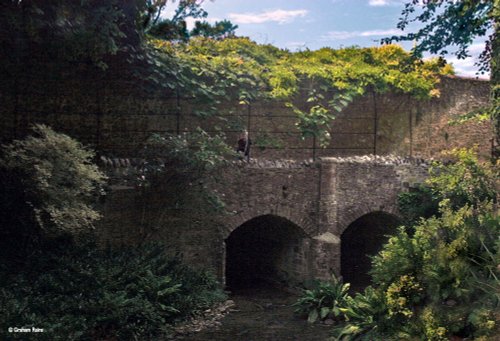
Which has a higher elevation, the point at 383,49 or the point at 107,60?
the point at 383,49

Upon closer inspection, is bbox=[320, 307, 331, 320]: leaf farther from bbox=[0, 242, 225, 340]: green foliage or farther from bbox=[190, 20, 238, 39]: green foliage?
bbox=[190, 20, 238, 39]: green foliage

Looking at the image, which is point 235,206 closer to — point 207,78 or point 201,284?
point 201,284

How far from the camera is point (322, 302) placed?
13586 mm

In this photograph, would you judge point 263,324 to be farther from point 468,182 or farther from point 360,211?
point 468,182

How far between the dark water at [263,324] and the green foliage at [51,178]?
339 centimetres

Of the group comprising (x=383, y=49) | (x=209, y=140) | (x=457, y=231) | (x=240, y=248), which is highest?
(x=383, y=49)

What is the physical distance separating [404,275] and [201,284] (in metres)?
5.51

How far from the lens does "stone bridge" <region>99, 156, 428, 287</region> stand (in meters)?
14.3

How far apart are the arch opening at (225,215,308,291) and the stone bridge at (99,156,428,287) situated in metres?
0.04

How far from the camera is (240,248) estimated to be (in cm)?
1886

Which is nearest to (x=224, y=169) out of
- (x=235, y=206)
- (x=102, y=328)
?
(x=235, y=206)

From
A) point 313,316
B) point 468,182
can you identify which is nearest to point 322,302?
point 313,316

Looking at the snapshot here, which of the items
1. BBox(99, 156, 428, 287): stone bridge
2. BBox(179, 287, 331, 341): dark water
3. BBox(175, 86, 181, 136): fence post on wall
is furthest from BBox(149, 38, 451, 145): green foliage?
BBox(179, 287, 331, 341): dark water

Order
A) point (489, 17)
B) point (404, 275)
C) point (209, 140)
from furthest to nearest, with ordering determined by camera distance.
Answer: point (209, 140)
point (489, 17)
point (404, 275)
